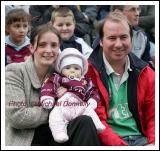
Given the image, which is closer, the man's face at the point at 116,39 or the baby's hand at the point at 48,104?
the baby's hand at the point at 48,104

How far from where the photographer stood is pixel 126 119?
228 centimetres

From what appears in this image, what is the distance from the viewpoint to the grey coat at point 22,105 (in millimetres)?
2105

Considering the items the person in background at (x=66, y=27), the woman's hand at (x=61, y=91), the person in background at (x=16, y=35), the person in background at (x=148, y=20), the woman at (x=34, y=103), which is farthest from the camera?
the person in background at (x=148, y=20)

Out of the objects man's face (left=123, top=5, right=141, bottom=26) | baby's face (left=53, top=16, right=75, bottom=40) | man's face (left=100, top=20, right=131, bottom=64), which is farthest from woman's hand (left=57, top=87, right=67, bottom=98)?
man's face (left=123, top=5, right=141, bottom=26)

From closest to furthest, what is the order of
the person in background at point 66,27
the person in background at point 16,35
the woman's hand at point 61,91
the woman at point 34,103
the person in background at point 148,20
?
the woman at point 34,103 → the woman's hand at point 61,91 → the person in background at point 16,35 → the person in background at point 66,27 → the person in background at point 148,20

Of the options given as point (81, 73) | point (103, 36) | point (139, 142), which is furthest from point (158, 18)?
point (139, 142)

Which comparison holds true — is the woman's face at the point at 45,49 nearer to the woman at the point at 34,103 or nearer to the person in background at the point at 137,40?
the woman at the point at 34,103

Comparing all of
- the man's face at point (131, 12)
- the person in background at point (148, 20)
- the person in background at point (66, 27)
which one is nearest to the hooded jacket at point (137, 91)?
the person in background at point (66, 27)

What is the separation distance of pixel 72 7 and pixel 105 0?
56 centimetres

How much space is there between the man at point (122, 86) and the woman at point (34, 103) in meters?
0.22

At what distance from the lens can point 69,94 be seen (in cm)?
219

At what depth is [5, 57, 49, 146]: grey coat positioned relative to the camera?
82.9 inches

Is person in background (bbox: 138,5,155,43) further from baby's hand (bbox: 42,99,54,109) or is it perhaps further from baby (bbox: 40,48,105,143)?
baby's hand (bbox: 42,99,54,109)

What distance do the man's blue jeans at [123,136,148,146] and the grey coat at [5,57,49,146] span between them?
19.4 inches
